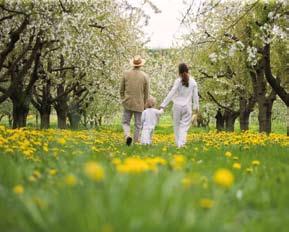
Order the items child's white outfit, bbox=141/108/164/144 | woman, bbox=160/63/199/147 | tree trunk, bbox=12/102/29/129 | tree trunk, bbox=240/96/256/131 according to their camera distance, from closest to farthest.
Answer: woman, bbox=160/63/199/147 < child's white outfit, bbox=141/108/164/144 < tree trunk, bbox=12/102/29/129 < tree trunk, bbox=240/96/256/131

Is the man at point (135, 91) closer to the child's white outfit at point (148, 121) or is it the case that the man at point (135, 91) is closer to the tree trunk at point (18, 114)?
the child's white outfit at point (148, 121)

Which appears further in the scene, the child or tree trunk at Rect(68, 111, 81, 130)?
tree trunk at Rect(68, 111, 81, 130)

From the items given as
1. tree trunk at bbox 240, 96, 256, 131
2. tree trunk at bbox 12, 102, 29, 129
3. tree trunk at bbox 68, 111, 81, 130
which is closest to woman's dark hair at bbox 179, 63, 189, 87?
tree trunk at bbox 12, 102, 29, 129

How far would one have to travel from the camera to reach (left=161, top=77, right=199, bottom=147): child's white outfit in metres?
10.2

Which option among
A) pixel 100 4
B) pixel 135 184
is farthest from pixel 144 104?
pixel 135 184

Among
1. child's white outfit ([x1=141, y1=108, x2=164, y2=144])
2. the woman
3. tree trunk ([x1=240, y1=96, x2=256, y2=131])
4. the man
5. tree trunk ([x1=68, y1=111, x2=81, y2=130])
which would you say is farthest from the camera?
tree trunk ([x1=68, y1=111, x2=81, y2=130])

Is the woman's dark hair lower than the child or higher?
higher

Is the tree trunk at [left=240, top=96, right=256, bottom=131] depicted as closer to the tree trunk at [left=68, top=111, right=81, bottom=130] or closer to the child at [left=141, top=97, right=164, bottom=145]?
the tree trunk at [left=68, top=111, right=81, bottom=130]

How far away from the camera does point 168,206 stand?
2.12 meters

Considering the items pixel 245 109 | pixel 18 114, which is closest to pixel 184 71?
pixel 18 114

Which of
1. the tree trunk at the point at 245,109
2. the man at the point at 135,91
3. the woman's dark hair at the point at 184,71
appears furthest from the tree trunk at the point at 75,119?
the woman's dark hair at the point at 184,71

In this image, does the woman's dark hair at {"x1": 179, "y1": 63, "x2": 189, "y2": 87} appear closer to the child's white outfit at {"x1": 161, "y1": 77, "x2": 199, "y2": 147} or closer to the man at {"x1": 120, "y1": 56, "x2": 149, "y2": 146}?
the child's white outfit at {"x1": 161, "y1": 77, "x2": 199, "y2": 147}

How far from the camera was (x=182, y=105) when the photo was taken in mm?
10242

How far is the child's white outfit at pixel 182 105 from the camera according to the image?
33.4 ft
